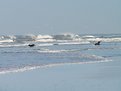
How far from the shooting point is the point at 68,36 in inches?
4508

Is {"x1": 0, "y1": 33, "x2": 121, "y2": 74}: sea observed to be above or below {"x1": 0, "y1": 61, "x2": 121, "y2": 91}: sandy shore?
below

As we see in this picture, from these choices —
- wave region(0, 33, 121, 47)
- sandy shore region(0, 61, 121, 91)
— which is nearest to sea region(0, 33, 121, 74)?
sandy shore region(0, 61, 121, 91)

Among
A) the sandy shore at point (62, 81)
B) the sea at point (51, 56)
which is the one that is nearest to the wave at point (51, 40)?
the sea at point (51, 56)

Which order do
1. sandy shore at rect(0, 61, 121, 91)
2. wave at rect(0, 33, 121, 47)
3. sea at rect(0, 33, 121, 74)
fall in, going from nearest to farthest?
sandy shore at rect(0, 61, 121, 91)
sea at rect(0, 33, 121, 74)
wave at rect(0, 33, 121, 47)

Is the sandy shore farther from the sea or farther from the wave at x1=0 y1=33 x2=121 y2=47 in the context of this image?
the wave at x1=0 y1=33 x2=121 y2=47

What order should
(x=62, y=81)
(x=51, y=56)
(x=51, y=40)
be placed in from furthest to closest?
(x=51, y=40), (x=51, y=56), (x=62, y=81)

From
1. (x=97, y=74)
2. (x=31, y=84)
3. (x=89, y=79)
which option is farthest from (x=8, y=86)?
(x=97, y=74)

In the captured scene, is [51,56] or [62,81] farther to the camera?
[51,56]

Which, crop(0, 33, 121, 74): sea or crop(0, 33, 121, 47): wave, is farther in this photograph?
crop(0, 33, 121, 47): wave

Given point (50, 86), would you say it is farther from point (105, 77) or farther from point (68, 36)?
point (68, 36)

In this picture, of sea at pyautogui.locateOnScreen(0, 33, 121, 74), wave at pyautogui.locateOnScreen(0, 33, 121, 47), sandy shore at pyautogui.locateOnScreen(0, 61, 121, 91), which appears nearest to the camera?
sandy shore at pyautogui.locateOnScreen(0, 61, 121, 91)

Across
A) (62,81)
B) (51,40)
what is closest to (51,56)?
(62,81)

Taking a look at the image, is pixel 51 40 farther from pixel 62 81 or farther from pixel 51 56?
pixel 62 81

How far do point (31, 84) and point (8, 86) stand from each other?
866 mm
